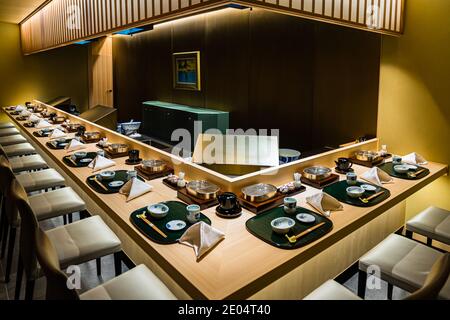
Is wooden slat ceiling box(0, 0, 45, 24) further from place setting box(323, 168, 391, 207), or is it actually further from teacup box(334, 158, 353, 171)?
place setting box(323, 168, 391, 207)

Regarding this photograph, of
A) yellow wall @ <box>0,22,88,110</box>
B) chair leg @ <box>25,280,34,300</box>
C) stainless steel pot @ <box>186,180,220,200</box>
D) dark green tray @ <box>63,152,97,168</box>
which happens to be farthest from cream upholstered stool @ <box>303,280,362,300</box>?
yellow wall @ <box>0,22,88,110</box>

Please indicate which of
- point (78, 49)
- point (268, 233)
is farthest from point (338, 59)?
point (78, 49)

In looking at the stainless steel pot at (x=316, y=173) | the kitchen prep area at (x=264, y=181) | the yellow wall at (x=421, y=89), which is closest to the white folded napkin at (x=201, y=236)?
the kitchen prep area at (x=264, y=181)

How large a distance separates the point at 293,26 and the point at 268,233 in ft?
14.7

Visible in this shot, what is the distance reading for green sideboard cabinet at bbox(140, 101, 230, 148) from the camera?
7.04 metres

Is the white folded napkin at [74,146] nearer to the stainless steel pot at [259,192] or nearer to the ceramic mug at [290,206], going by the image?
the stainless steel pot at [259,192]

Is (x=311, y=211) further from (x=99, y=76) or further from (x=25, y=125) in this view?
(x=99, y=76)

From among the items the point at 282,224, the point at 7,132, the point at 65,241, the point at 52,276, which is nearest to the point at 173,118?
the point at 7,132

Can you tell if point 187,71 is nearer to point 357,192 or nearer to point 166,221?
point 357,192

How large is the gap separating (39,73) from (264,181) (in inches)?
354

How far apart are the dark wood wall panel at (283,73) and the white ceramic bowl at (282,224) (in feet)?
10.2

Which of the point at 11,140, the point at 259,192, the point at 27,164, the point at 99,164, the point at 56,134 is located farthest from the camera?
the point at 11,140

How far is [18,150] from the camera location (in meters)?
4.60

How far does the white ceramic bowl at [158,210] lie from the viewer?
1.92 m
